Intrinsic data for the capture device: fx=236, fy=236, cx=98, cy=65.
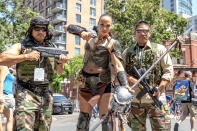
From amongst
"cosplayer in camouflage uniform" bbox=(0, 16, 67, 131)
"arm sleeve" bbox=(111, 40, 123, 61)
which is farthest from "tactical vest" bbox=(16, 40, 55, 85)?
"arm sleeve" bbox=(111, 40, 123, 61)

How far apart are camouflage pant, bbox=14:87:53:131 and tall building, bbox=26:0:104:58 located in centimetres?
4467

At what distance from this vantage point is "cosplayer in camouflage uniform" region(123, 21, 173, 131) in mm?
3568

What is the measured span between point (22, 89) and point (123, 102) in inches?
56.7

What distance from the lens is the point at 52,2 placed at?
53156 mm

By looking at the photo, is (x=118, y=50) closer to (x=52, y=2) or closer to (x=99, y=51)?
(x=99, y=51)

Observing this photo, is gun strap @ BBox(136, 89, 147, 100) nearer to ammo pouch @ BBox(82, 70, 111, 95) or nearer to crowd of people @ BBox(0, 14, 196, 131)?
crowd of people @ BBox(0, 14, 196, 131)

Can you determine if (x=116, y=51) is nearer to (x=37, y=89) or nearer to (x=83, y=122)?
(x=83, y=122)

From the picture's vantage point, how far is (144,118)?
3715 mm

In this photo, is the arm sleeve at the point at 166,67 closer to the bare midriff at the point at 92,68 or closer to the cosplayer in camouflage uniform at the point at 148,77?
the cosplayer in camouflage uniform at the point at 148,77

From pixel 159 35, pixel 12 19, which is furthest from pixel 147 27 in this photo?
pixel 159 35

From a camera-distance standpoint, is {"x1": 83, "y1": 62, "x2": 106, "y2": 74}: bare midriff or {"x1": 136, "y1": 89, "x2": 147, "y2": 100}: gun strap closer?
{"x1": 83, "y1": 62, "x2": 106, "y2": 74}: bare midriff

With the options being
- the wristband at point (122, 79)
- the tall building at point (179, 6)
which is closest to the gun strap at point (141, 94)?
the wristband at point (122, 79)

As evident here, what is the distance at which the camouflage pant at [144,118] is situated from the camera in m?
3.54

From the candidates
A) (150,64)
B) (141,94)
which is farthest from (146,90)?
(150,64)
